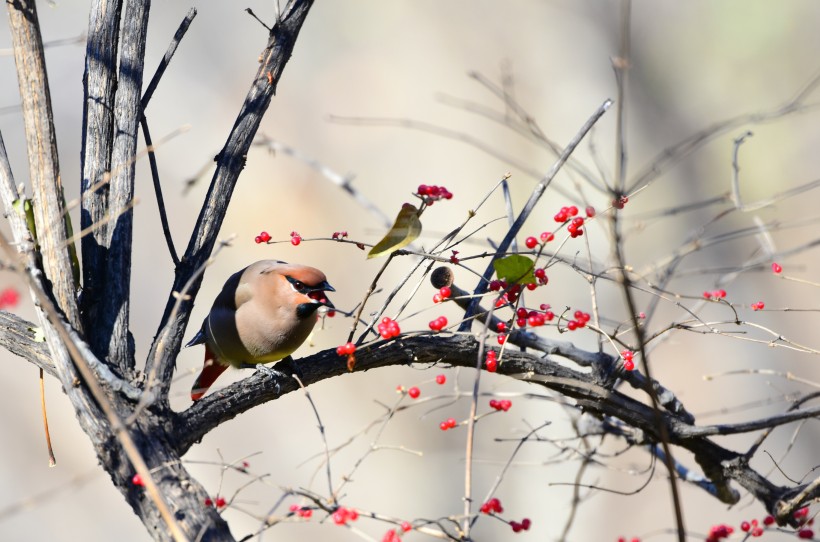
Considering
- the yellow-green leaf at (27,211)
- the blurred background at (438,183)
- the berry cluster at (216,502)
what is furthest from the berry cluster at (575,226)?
the blurred background at (438,183)

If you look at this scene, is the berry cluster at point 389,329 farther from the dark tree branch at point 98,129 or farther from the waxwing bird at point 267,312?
the dark tree branch at point 98,129

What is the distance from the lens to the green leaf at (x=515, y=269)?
7.77 feet

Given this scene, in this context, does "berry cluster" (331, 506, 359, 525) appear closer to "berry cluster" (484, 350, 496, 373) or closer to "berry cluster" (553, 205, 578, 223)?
"berry cluster" (484, 350, 496, 373)

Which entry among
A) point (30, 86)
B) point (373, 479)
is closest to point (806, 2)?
point (373, 479)

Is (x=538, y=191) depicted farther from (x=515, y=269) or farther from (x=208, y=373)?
(x=208, y=373)

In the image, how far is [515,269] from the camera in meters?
2.39

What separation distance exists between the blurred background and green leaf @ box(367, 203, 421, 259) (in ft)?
17.7

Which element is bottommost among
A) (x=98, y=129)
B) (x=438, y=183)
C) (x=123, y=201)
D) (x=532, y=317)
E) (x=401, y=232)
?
(x=532, y=317)

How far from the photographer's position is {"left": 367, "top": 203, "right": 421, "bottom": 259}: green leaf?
2.16 meters

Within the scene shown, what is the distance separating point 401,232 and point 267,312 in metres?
1.13

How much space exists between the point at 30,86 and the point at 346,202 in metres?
6.56

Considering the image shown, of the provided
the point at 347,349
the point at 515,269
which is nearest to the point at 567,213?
A: the point at 515,269

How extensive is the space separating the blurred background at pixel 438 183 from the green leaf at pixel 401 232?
5.39m

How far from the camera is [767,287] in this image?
27.3 ft
